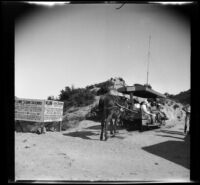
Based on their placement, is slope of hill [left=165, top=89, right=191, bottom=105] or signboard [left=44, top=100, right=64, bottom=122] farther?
slope of hill [left=165, top=89, right=191, bottom=105]

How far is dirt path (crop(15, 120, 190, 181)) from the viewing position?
4996mm

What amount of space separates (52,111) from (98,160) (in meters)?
5.40

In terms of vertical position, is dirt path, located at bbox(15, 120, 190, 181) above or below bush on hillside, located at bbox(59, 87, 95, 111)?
below

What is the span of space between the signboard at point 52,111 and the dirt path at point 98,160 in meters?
1.96

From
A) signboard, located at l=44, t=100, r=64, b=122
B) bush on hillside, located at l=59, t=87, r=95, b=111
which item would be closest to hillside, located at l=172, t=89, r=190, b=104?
bush on hillside, located at l=59, t=87, r=95, b=111

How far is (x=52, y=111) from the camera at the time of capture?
11008 mm

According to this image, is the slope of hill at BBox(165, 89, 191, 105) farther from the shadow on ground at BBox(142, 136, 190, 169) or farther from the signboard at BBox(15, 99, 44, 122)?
the signboard at BBox(15, 99, 44, 122)

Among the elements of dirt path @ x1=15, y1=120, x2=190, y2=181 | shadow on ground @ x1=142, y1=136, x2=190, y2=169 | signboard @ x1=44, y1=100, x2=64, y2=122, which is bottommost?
shadow on ground @ x1=142, y1=136, x2=190, y2=169

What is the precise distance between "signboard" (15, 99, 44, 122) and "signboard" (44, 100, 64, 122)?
0.87ft

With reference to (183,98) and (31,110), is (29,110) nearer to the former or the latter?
(31,110)

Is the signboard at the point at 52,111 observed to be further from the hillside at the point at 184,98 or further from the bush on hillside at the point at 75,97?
the hillside at the point at 184,98

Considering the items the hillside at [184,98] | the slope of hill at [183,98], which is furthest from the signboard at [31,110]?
the hillside at [184,98]

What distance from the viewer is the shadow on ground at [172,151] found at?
653 cm
